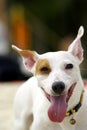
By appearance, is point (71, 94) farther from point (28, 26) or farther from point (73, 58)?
point (28, 26)

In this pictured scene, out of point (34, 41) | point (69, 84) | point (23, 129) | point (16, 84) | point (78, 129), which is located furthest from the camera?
point (34, 41)

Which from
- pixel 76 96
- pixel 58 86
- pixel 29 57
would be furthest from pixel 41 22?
pixel 58 86

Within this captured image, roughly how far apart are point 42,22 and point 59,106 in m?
14.8

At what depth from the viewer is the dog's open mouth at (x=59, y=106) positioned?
14.9 ft

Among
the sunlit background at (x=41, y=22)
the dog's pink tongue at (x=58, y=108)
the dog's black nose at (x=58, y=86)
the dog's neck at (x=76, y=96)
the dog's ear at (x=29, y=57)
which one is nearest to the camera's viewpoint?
the dog's black nose at (x=58, y=86)

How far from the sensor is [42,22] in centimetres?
1922

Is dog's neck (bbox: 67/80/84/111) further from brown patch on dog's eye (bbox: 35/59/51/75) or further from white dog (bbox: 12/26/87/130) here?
brown patch on dog's eye (bbox: 35/59/51/75)

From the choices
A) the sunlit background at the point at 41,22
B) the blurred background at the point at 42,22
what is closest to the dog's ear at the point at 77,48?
the sunlit background at the point at 41,22

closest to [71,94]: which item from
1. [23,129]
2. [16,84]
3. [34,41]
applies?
[23,129]

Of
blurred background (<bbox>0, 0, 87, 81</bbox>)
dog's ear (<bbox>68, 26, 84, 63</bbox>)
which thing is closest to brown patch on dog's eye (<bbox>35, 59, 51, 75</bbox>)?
dog's ear (<bbox>68, 26, 84, 63</bbox>)

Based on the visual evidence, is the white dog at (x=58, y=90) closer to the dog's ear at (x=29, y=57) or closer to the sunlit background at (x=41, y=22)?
the dog's ear at (x=29, y=57)

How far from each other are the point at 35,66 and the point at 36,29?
1409cm

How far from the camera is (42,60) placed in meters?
4.63

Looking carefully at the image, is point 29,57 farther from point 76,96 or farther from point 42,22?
point 42,22
